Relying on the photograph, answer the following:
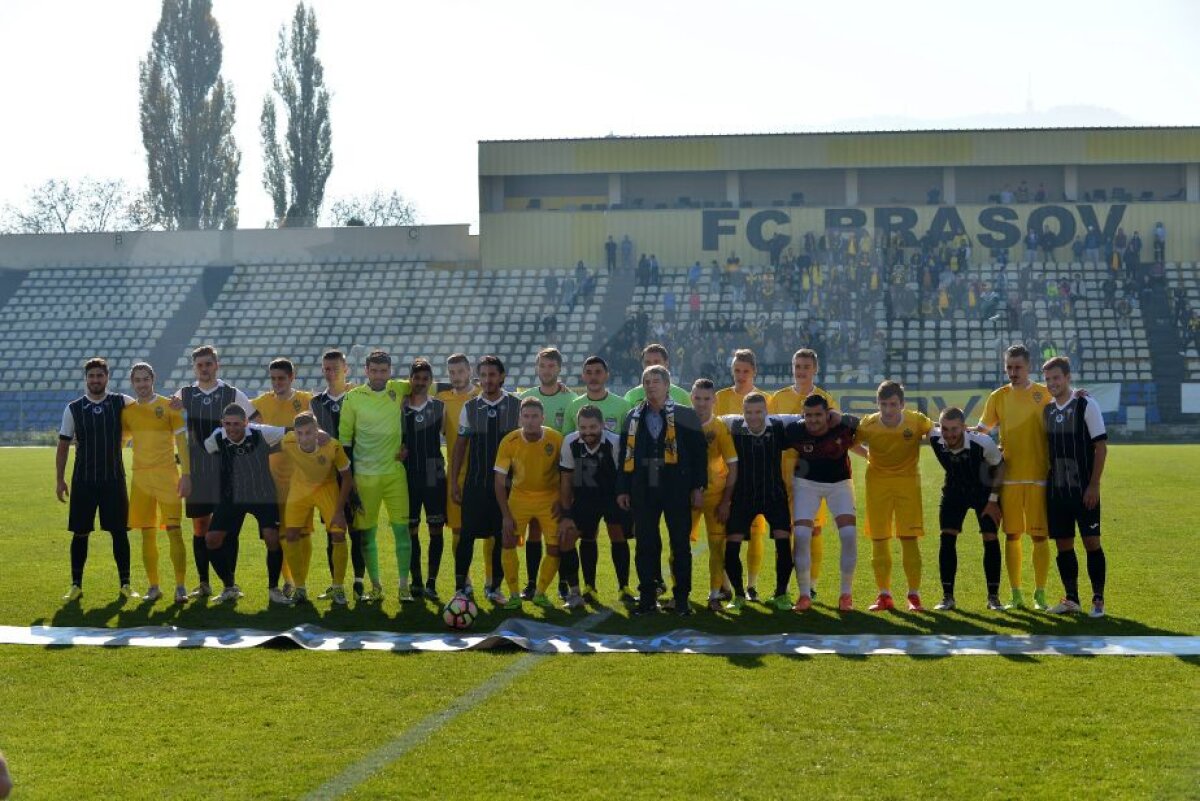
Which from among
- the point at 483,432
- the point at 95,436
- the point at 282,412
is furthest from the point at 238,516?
the point at 483,432

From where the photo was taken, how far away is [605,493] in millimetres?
10336

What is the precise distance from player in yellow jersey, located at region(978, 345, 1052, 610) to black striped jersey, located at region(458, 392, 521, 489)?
3.30 meters

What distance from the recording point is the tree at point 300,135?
52.6m

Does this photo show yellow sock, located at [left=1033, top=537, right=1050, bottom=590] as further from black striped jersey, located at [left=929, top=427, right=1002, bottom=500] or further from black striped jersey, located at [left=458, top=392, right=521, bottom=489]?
black striped jersey, located at [left=458, top=392, right=521, bottom=489]

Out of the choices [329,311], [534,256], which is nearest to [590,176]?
[534,256]

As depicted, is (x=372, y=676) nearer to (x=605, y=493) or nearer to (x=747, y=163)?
(x=605, y=493)

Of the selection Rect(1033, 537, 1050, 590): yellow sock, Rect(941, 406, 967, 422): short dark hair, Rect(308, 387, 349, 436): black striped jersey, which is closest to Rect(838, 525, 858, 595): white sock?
Rect(941, 406, 967, 422): short dark hair

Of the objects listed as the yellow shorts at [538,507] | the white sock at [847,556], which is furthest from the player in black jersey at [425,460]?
the white sock at [847,556]

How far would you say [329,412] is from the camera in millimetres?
11172

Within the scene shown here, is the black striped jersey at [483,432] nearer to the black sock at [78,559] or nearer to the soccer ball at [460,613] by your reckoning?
the soccer ball at [460,613]

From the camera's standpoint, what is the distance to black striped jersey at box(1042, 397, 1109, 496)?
9.91 meters

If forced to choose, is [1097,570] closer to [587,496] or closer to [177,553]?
[587,496]

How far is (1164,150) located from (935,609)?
127 ft

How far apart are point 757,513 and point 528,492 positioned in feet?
5.22
